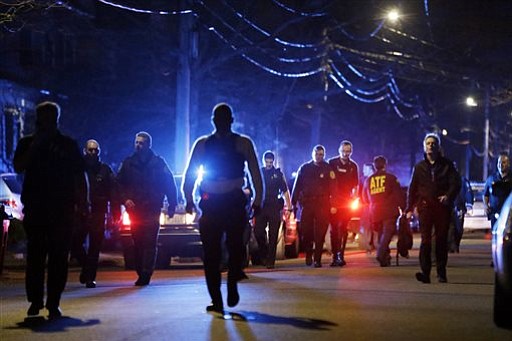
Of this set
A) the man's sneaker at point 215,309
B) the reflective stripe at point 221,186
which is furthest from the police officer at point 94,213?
the reflective stripe at point 221,186

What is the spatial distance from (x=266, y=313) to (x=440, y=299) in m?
2.17

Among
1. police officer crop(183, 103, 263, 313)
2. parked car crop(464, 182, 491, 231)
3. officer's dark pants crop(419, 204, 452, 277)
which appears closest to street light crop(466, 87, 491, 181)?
parked car crop(464, 182, 491, 231)

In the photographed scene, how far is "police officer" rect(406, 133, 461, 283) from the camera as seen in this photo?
426 inches

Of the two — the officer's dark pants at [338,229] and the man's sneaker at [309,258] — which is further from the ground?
the officer's dark pants at [338,229]

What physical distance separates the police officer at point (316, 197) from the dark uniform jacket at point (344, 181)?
0.58 ft

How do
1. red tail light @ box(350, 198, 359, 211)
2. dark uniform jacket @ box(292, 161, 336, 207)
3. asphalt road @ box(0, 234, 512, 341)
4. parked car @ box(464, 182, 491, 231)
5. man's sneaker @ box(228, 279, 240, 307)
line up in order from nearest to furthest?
asphalt road @ box(0, 234, 512, 341)
man's sneaker @ box(228, 279, 240, 307)
dark uniform jacket @ box(292, 161, 336, 207)
red tail light @ box(350, 198, 359, 211)
parked car @ box(464, 182, 491, 231)

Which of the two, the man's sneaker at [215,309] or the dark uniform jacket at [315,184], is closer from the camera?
the man's sneaker at [215,309]

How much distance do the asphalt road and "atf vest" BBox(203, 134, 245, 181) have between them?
1308 mm

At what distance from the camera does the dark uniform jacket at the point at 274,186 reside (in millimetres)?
14008

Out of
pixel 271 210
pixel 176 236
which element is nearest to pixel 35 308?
pixel 176 236

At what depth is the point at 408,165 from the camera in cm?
5969

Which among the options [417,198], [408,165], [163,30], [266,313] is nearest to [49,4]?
[417,198]

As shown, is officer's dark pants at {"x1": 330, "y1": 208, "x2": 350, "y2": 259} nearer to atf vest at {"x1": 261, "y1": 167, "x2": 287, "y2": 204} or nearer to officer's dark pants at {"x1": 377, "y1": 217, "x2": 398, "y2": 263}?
officer's dark pants at {"x1": 377, "y1": 217, "x2": 398, "y2": 263}

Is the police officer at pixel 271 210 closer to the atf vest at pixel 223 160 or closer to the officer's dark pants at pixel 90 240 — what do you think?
the officer's dark pants at pixel 90 240
